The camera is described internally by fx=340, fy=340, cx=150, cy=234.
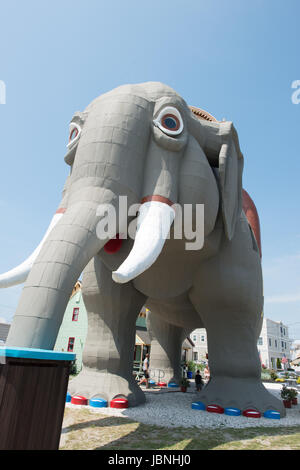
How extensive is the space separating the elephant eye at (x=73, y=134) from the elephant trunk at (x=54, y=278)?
151 cm

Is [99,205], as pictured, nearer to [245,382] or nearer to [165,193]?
[165,193]

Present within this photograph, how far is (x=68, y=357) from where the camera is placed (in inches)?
91.3

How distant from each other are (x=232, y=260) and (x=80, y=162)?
9.08ft

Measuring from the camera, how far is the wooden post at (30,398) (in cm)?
208

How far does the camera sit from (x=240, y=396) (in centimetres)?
484

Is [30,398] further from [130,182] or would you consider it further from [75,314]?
[75,314]

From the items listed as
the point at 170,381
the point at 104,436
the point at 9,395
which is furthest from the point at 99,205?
the point at 170,381

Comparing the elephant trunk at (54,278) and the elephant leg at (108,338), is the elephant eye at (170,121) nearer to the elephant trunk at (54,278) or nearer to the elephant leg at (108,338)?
the elephant trunk at (54,278)

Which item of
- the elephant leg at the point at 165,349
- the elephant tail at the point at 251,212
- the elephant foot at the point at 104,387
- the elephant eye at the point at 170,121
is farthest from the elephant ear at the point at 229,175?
the elephant leg at the point at 165,349

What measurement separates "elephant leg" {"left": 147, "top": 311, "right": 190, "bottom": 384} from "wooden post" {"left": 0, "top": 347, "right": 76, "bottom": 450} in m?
6.56

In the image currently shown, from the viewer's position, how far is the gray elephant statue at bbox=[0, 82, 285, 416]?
3.32 metres

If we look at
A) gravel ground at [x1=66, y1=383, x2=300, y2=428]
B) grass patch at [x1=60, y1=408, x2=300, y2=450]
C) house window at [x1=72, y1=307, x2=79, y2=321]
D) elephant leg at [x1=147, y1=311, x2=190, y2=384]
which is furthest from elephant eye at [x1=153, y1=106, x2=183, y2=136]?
house window at [x1=72, y1=307, x2=79, y2=321]

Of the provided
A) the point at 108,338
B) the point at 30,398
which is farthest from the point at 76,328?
the point at 30,398

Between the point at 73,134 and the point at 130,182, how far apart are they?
53.4 inches
